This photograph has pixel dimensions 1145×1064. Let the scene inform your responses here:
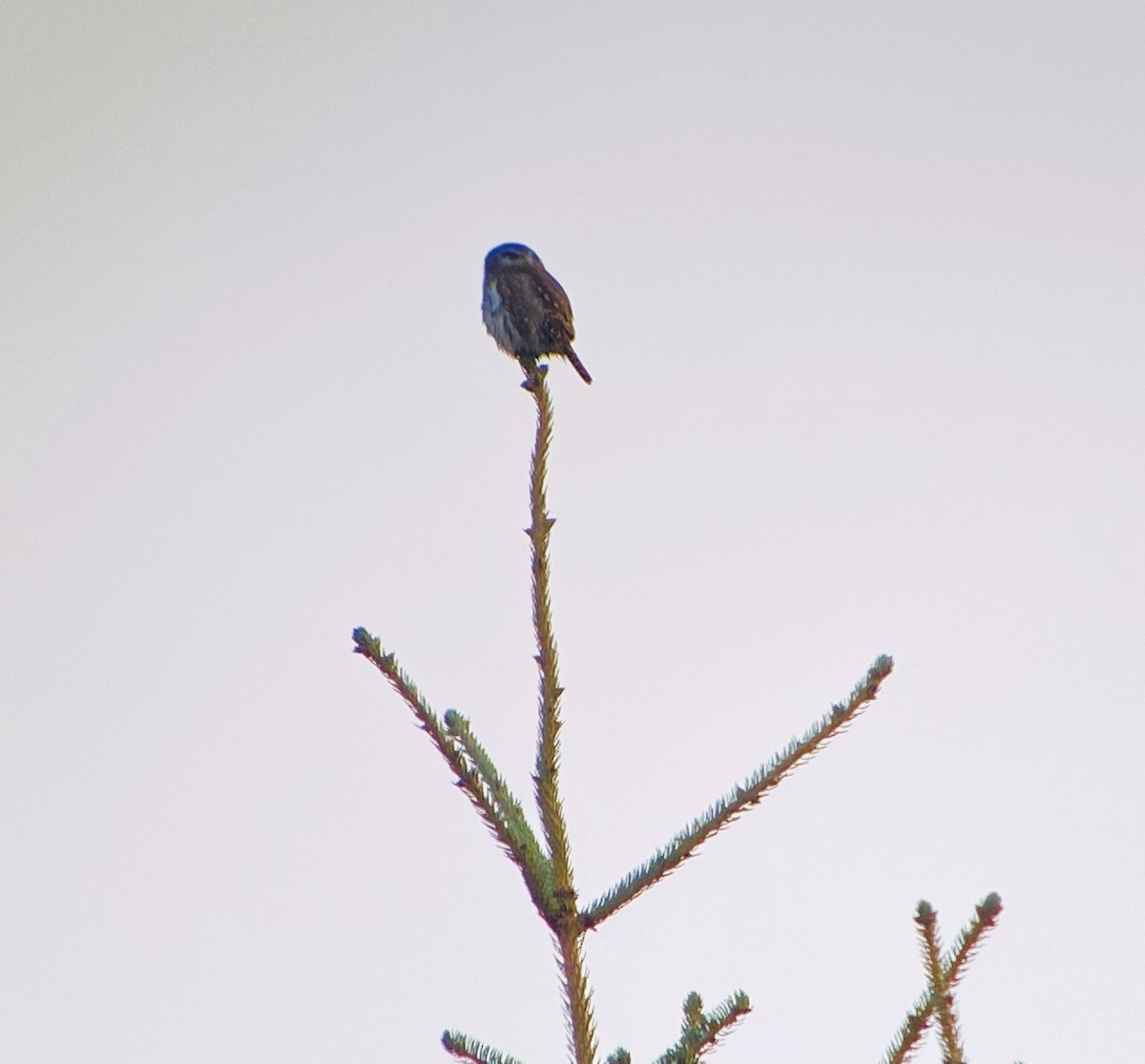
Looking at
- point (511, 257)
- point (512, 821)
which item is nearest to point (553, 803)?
point (512, 821)

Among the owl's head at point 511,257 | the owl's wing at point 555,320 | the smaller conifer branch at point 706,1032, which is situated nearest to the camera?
the smaller conifer branch at point 706,1032

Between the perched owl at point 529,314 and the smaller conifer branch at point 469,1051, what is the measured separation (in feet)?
19.2

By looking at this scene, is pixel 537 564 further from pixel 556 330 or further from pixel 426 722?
pixel 556 330

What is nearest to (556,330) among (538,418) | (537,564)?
(538,418)

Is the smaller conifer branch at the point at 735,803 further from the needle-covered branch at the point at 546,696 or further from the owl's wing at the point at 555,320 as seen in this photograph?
the owl's wing at the point at 555,320

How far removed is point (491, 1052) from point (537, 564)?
1041mm

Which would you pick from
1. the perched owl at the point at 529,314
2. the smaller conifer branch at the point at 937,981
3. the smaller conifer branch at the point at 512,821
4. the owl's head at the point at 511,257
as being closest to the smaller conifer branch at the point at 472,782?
the smaller conifer branch at the point at 512,821

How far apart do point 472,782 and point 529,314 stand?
5.75 metres

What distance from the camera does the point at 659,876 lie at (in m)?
2.52

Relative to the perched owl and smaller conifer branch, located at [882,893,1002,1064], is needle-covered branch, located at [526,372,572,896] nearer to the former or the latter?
smaller conifer branch, located at [882,893,1002,1064]

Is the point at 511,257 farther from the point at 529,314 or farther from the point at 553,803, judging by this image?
the point at 553,803

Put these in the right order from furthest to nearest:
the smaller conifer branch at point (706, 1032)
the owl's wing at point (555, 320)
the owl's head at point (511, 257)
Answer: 1. the owl's head at point (511, 257)
2. the owl's wing at point (555, 320)
3. the smaller conifer branch at point (706, 1032)

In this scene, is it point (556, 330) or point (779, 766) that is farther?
point (556, 330)

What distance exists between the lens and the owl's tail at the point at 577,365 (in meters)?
8.18
